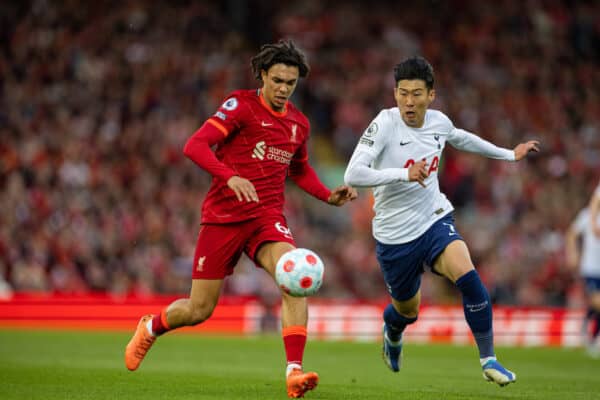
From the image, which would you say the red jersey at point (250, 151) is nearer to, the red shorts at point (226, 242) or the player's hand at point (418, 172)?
the red shorts at point (226, 242)

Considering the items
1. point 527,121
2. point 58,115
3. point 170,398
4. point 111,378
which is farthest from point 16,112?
point 170,398

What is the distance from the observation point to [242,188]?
799 centimetres

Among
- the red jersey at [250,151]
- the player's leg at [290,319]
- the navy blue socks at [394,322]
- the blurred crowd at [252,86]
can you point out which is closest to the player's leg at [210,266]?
the red jersey at [250,151]

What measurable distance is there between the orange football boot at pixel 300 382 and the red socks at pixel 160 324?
4.68 feet

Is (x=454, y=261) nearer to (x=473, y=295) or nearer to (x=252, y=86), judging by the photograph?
(x=473, y=295)

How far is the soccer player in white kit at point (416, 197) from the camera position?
346 inches

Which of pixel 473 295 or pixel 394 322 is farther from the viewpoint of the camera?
pixel 394 322

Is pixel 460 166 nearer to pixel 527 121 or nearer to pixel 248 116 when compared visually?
pixel 527 121

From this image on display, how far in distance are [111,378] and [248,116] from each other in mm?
2814

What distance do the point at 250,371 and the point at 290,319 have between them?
314 cm

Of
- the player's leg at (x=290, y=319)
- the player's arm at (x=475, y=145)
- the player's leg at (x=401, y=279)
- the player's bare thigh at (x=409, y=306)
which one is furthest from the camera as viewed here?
the player's bare thigh at (x=409, y=306)

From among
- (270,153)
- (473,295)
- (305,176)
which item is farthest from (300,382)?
(305,176)

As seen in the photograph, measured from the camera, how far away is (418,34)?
28062 millimetres

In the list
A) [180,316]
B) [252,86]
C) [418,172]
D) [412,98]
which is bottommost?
[180,316]
